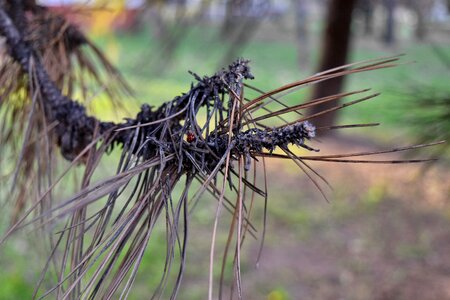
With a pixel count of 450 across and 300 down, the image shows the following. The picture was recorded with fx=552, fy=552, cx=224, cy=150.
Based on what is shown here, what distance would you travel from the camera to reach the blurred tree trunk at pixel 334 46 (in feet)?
12.8

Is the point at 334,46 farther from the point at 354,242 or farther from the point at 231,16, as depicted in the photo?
the point at 354,242

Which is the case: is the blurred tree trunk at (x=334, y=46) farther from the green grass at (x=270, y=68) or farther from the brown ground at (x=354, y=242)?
the brown ground at (x=354, y=242)

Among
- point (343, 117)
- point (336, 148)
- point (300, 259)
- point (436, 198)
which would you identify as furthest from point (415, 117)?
point (343, 117)

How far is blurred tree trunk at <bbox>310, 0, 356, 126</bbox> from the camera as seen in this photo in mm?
3914

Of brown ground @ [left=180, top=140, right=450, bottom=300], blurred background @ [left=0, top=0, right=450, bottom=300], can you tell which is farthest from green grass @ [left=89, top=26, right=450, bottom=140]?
brown ground @ [left=180, top=140, right=450, bottom=300]

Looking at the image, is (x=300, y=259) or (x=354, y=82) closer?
(x=300, y=259)

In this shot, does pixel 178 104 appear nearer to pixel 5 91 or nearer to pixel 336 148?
pixel 5 91

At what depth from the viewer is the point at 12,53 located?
841 millimetres

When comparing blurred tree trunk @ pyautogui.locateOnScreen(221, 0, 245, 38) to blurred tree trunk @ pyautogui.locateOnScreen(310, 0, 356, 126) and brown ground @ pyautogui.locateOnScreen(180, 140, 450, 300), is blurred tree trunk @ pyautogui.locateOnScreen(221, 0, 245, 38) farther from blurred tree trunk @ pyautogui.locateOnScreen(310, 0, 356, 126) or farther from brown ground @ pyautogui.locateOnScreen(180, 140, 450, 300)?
blurred tree trunk @ pyautogui.locateOnScreen(310, 0, 356, 126)

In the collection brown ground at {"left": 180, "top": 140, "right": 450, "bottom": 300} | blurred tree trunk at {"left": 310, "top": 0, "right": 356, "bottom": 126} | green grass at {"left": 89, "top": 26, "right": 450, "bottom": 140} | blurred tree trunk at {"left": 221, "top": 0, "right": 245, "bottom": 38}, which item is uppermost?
green grass at {"left": 89, "top": 26, "right": 450, "bottom": 140}

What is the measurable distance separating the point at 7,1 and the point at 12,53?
0.12 meters

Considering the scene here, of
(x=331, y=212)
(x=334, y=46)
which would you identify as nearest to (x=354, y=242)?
(x=331, y=212)

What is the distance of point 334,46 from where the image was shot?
4.08m

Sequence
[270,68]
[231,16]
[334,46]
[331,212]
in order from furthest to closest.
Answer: [270,68]
[334,46]
[331,212]
[231,16]
